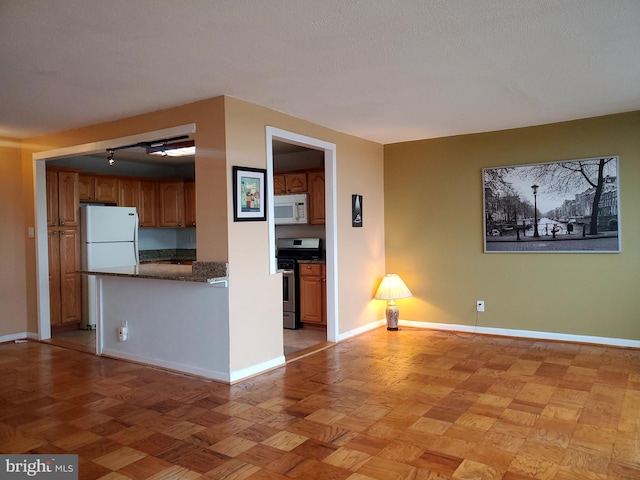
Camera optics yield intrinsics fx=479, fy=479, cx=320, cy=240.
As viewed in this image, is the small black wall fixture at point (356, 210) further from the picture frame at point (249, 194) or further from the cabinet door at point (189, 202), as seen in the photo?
the cabinet door at point (189, 202)

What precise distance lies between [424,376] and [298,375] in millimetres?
1057

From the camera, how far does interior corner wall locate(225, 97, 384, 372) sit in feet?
12.9

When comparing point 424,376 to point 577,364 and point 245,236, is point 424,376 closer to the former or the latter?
point 577,364

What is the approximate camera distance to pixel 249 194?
4.05 m

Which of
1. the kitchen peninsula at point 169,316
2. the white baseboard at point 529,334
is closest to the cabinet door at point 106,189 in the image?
the kitchen peninsula at point 169,316

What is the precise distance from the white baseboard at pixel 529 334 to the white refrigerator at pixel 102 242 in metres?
3.78

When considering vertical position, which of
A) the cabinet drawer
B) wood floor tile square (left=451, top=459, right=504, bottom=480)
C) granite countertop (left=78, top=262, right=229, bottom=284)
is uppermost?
granite countertop (left=78, top=262, right=229, bottom=284)

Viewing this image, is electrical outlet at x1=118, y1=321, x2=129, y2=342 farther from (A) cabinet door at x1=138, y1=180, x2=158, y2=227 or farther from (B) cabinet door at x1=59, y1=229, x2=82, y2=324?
(A) cabinet door at x1=138, y1=180, x2=158, y2=227

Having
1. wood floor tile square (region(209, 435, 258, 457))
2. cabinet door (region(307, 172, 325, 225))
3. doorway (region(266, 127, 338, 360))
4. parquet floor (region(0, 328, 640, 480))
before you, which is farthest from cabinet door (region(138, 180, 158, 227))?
wood floor tile square (region(209, 435, 258, 457))

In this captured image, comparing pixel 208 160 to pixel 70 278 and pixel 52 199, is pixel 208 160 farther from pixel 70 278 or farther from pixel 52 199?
pixel 70 278

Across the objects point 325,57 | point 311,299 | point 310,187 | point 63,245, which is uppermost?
point 325,57

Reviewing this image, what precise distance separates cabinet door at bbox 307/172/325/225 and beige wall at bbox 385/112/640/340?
853mm

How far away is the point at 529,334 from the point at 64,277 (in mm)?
5556

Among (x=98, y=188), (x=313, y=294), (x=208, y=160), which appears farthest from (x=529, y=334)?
(x=98, y=188)
